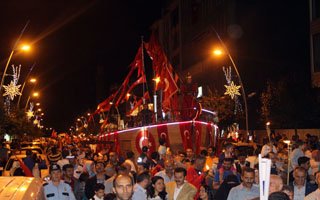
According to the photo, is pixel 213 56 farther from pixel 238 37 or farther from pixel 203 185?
pixel 203 185

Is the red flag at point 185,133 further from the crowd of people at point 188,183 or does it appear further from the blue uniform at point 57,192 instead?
the blue uniform at point 57,192

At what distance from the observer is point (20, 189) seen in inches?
228

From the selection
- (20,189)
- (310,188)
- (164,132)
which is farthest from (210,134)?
(20,189)

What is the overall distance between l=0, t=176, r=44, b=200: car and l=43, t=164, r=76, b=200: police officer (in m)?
1.79

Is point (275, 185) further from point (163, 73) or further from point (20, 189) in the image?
point (163, 73)

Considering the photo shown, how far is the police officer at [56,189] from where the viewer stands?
8430mm

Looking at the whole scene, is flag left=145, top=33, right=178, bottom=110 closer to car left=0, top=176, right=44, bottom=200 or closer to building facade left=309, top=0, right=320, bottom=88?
building facade left=309, top=0, right=320, bottom=88

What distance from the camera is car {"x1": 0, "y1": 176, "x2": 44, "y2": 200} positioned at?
5.50 metres

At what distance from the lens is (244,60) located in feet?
171

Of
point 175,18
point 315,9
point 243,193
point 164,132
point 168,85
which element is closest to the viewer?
point 243,193

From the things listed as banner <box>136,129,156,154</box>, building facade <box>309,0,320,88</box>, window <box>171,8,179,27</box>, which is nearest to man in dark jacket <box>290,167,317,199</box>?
banner <box>136,129,156,154</box>

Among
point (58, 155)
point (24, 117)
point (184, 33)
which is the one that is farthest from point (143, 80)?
point (184, 33)

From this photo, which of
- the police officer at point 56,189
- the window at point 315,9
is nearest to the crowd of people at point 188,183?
the police officer at point 56,189

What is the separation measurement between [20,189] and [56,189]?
2.76 metres
